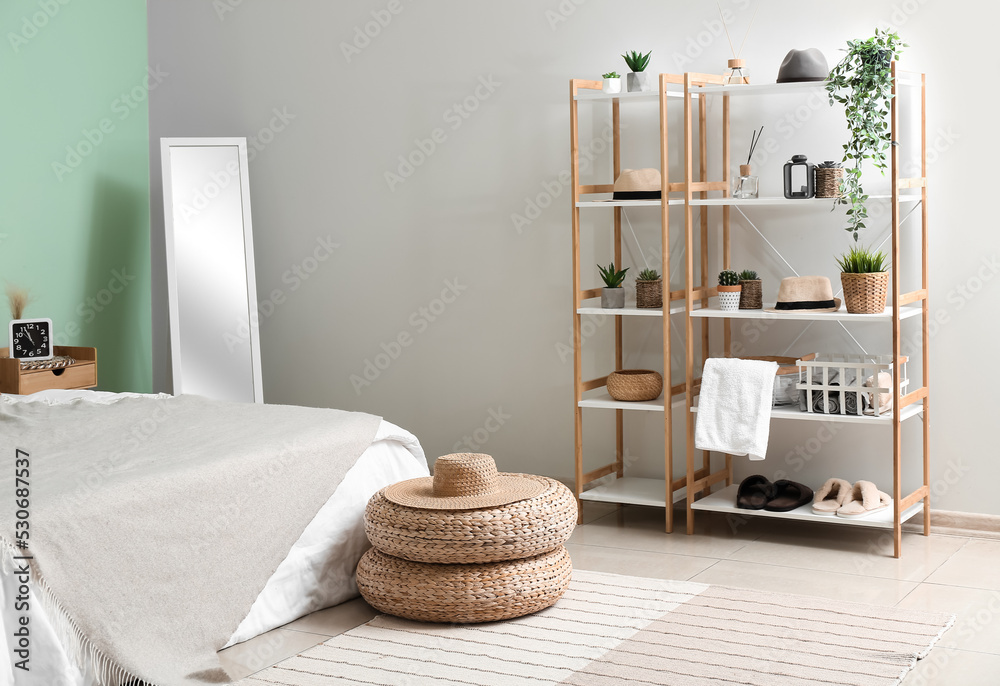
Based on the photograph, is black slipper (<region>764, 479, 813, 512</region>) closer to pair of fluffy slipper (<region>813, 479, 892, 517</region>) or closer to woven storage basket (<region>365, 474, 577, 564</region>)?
pair of fluffy slipper (<region>813, 479, 892, 517</region>)

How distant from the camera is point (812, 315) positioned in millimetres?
3484

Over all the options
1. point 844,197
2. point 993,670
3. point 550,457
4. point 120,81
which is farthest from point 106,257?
point 993,670

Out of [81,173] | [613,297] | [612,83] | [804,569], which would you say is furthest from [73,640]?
[81,173]

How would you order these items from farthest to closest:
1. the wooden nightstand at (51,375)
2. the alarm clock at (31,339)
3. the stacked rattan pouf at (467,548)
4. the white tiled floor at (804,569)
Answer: the alarm clock at (31,339) → the wooden nightstand at (51,375) → the stacked rattan pouf at (467,548) → the white tiled floor at (804,569)

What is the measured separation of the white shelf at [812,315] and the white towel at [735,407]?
158 mm

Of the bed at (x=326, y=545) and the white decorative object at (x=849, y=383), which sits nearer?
the bed at (x=326, y=545)

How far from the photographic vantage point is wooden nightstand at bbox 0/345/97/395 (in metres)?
3.97

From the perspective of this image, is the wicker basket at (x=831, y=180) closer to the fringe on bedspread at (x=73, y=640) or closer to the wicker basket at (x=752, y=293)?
the wicker basket at (x=752, y=293)

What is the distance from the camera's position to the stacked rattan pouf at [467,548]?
2.70 metres

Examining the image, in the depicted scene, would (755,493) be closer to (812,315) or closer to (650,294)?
(812,315)

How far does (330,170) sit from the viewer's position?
475 cm

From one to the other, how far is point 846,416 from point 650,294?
32.3 inches

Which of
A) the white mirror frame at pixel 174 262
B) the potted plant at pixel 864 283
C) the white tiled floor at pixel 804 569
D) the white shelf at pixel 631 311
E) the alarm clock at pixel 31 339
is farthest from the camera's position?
the white mirror frame at pixel 174 262

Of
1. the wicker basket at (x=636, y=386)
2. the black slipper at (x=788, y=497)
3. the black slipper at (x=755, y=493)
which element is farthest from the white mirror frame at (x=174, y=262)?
the black slipper at (x=788, y=497)
